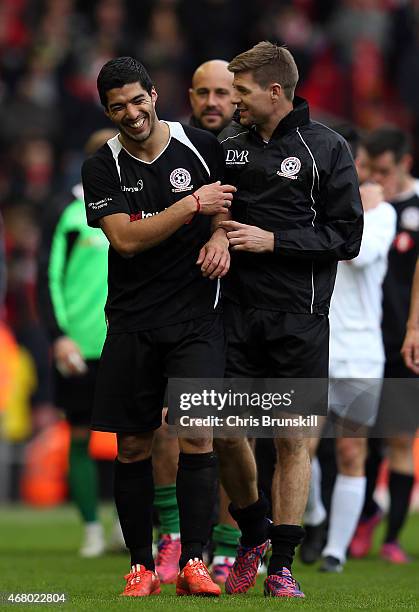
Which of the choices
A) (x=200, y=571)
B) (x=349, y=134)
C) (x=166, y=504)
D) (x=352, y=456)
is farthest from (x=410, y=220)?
(x=200, y=571)

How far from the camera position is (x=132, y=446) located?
6.41m

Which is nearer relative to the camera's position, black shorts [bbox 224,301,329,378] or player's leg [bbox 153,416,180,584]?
black shorts [bbox 224,301,329,378]

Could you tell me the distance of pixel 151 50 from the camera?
1647cm

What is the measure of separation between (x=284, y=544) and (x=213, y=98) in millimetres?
2759

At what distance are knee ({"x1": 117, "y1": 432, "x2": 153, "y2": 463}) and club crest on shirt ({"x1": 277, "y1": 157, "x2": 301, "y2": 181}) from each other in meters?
1.27

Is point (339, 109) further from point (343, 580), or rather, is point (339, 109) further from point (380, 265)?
point (343, 580)

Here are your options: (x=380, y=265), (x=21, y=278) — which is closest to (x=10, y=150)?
(x=21, y=278)

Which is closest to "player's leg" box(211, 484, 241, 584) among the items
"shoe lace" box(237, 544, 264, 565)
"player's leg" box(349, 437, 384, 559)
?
"shoe lace" box(237, 544, 264, 565)

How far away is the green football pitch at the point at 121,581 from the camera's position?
593cm

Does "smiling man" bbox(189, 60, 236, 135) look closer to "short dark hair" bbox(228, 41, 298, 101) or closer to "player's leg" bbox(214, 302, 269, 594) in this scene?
"short dark hair" bbox(228, 41, 298, 101)

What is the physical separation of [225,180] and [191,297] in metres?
0.58

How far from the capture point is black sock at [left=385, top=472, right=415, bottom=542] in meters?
9.05

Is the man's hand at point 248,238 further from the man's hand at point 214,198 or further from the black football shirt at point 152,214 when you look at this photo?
the black football shirt at point 152,214

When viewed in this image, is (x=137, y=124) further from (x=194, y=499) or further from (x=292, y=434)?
(x=194, y=499)
